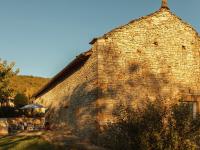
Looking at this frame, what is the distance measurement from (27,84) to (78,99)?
2627cm

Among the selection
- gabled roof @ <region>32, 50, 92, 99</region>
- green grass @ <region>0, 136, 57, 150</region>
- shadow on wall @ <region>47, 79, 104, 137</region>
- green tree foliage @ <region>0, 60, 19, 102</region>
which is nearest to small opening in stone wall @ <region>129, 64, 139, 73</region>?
shadow on wall @ <region>47, 79, 104, 137</region>

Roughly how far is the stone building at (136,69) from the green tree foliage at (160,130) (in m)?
3.93

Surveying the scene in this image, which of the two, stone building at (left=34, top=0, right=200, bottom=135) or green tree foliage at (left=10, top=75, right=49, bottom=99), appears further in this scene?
green tree foliage at (left=10, top=75, right=49, bottom=99)

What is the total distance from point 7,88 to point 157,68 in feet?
58.8

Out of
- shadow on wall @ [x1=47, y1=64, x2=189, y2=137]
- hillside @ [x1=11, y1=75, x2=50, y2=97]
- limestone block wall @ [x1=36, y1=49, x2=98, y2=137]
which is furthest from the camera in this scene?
hillside @ [x1=11, y1=75, x2=50, y2=97]

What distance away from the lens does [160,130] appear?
1030 centimetres

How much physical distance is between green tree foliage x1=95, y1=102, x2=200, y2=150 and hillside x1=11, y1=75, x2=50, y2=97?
28.1 m

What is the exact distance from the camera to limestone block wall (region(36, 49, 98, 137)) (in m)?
15.3

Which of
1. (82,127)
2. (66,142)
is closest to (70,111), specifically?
(82,127)

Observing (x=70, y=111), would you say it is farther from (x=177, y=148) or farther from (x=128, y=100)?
(x=177, y=148)

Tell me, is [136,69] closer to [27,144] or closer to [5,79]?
[27,144]

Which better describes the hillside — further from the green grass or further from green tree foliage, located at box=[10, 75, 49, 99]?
the green grass

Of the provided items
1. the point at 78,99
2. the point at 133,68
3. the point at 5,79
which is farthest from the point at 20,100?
the point at 133,68

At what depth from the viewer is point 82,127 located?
16.0m
